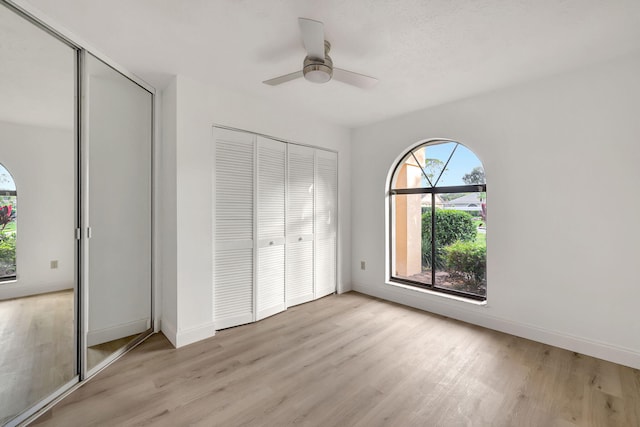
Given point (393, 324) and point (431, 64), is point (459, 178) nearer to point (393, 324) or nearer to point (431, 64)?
point (431, 64)

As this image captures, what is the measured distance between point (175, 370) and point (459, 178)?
3.44 meters

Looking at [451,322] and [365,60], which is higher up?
[365,60]

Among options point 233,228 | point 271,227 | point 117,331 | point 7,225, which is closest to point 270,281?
point 271,227

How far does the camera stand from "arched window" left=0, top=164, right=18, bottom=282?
1.61 meters

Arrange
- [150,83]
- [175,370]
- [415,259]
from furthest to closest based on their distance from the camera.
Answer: [415,259] < [150,83] < [175,370]

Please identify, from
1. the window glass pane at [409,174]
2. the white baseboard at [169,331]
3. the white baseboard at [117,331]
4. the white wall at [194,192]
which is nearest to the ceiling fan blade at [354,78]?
the white wall at [194,192]

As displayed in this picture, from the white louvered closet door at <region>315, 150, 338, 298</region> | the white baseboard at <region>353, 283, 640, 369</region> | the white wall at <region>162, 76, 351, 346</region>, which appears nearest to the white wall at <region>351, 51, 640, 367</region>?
the white baseboard at <region>353, 283, 640, 369</region>

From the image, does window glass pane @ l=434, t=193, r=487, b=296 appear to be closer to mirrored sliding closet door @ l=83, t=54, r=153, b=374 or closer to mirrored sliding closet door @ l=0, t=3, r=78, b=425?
mirrored sliding closet door @ l=83, t=54, r=153, b=374

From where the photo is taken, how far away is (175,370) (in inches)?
85.1

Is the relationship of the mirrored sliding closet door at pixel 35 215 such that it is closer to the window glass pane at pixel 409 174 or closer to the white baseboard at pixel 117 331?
the white baseboard at pixel 117 331

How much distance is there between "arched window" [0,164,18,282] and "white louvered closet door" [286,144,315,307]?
2.28 m

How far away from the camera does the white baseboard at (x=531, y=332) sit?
2250 mm

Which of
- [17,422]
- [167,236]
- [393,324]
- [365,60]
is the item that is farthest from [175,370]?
[365,60]

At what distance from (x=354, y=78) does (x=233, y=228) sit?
6.08 feet
